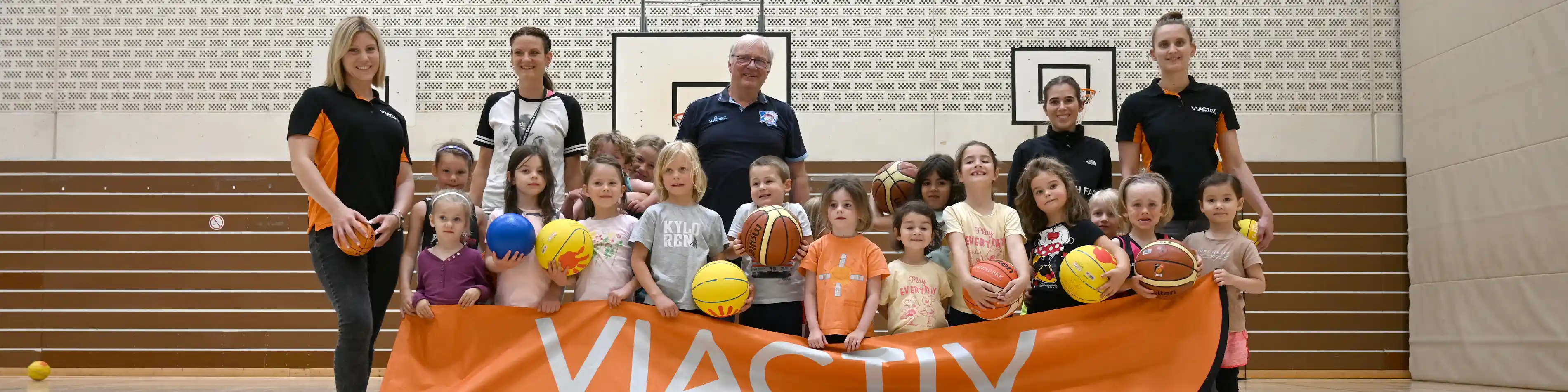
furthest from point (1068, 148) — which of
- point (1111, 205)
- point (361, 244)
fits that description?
point (361, 244)

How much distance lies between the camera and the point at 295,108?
13.2 feet

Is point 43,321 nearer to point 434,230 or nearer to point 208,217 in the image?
point 208,217

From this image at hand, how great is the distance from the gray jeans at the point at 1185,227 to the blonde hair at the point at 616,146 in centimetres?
314

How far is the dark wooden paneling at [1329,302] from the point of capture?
910cm

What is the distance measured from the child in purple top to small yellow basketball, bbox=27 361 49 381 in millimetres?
6060

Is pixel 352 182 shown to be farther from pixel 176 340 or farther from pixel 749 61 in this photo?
pixel 176 340

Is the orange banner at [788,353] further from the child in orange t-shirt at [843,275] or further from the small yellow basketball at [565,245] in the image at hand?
the small yellow basketball at [565,245]

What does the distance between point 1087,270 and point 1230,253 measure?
0.82 meters

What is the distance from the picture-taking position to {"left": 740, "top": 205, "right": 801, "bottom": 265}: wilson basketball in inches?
168

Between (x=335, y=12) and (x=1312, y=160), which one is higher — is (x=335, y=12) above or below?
above

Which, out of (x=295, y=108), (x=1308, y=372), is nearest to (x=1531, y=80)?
(x=1308, y=372)

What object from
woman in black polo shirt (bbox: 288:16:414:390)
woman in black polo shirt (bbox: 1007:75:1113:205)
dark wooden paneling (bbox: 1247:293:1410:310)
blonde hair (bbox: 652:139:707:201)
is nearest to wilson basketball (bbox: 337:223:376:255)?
woman in black polo shirt (bbox: 288:16:414:390)

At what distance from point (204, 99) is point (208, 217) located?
1113mm

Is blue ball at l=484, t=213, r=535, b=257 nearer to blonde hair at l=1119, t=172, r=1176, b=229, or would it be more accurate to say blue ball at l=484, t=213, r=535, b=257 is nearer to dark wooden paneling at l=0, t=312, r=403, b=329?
blonde hair at l=1119, t=172, r=1176, b=229
